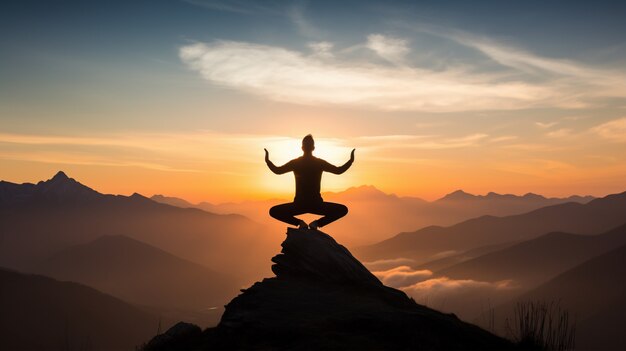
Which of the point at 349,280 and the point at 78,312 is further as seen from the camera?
the point at 78,312

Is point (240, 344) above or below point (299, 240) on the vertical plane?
below

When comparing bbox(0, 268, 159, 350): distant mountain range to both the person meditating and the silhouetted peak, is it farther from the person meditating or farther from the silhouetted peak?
the person meditating

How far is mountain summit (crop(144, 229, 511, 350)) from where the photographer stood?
11.5 meters

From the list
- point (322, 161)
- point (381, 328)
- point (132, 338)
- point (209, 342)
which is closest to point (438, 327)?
point (381, 328)

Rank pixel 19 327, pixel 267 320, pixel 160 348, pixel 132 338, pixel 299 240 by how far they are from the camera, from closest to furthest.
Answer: pixel 267 320 < pixel 160 348 < pixel 299 240 < pixel 19 327 < pixel 132 338

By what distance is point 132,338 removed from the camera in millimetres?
195125

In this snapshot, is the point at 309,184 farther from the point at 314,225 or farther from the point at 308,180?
the point at 314,225

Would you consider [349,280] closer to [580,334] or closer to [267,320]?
[267,320]

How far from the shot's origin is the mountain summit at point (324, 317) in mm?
11531

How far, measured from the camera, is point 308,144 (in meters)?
17.6

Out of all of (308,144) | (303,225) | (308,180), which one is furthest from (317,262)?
(308,144)

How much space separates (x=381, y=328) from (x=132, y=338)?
208m

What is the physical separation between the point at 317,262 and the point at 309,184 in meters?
2.86

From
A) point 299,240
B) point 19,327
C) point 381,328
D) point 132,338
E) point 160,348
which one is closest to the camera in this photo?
point 381,328
